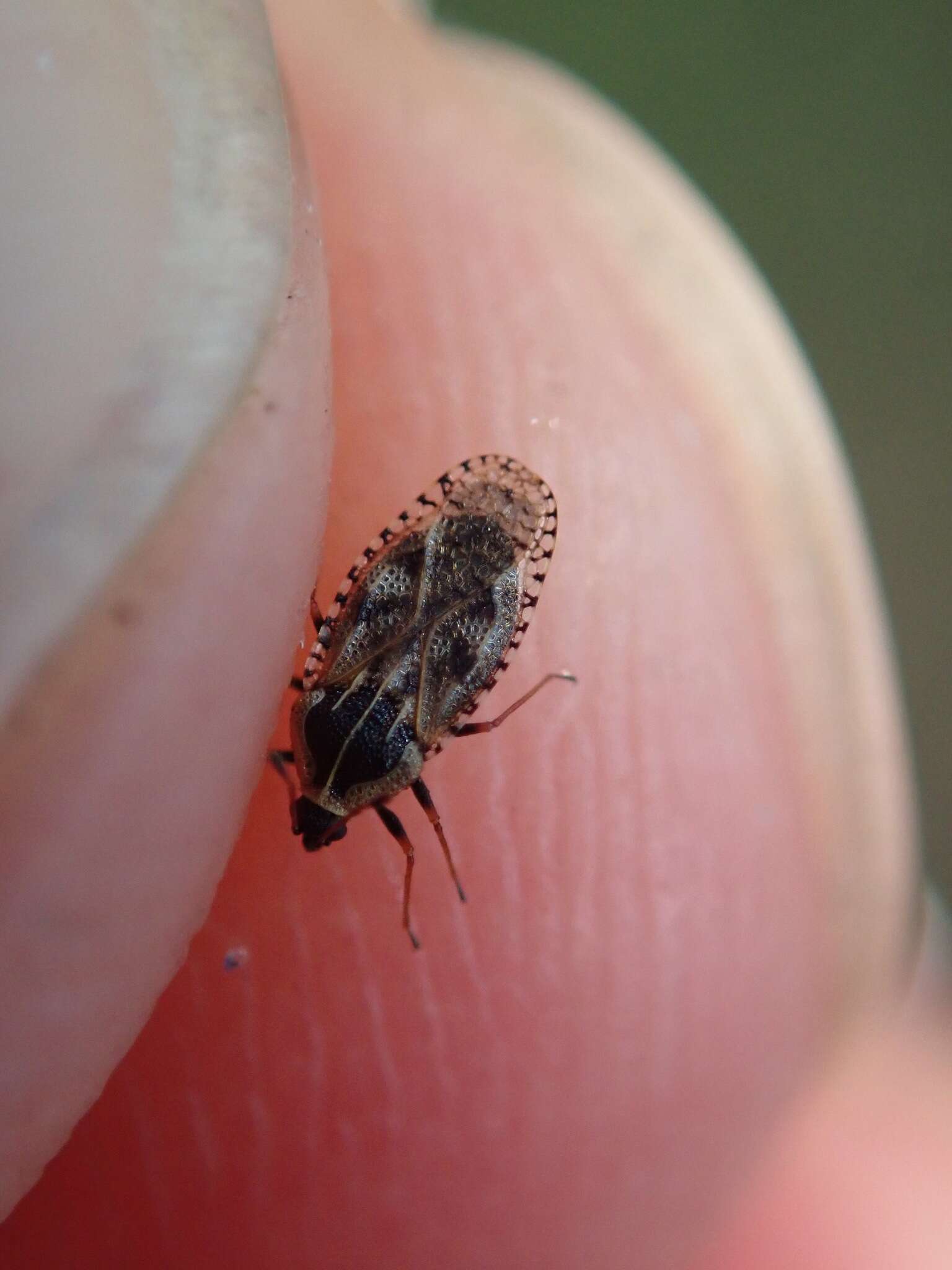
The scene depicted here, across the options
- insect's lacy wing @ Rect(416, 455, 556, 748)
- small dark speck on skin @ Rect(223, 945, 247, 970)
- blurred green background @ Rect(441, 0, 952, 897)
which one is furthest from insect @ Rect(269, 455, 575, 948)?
blurred green background @ Rect(441, 0, 952, 897)

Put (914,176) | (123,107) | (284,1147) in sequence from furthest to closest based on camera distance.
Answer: (914,176)
(284,1147)
(123,107)

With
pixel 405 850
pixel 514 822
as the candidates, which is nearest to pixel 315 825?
pixel 405 850

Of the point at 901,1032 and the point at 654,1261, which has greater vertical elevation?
the point at 901,1032

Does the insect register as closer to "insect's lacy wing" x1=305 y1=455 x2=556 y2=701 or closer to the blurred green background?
"insect's lacy wing" x1=305 y1=455 x2=556 y2=701

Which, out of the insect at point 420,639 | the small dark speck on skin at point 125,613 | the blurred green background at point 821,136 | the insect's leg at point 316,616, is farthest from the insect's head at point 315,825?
the blurred green background at point 821,136

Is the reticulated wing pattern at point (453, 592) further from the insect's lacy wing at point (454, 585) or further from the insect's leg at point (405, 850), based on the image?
the insect's leg at point (405, 850)

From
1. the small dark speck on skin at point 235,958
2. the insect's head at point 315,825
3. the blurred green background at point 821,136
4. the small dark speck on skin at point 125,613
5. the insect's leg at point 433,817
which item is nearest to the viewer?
the small dark speck on skin at point 125,613

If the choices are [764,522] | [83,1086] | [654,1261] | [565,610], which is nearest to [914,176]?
[764,522]

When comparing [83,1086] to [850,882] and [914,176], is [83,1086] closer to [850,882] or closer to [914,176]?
[850,882]

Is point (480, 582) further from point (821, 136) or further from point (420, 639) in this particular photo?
point (821, 136)
